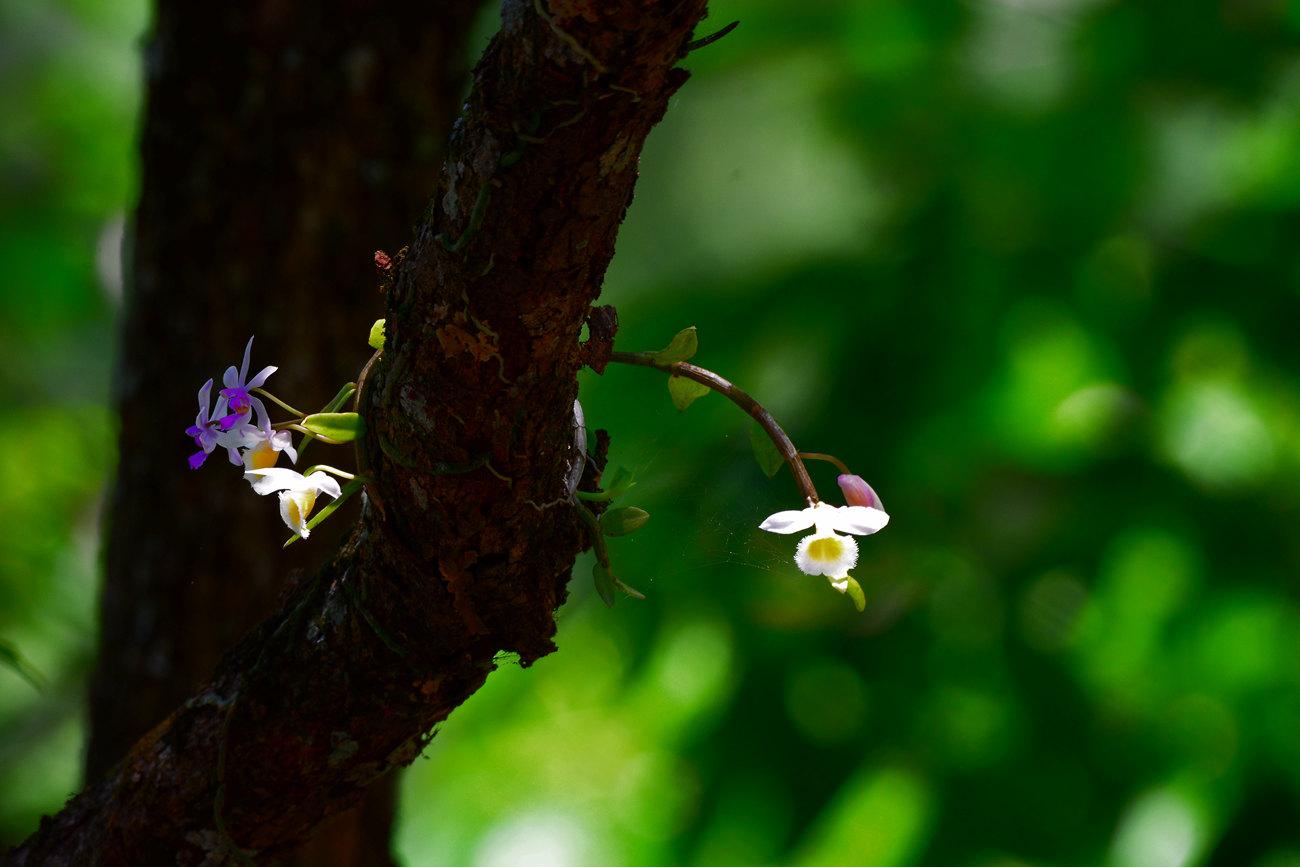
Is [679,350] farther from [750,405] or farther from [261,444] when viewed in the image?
[261,444]

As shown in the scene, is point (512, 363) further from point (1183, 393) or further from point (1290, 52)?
point (1290, 52)

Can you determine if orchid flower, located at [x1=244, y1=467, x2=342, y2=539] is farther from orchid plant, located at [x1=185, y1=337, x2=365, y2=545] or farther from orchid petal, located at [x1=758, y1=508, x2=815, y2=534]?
orchid petal, located at [x1=758, y1=508, x2=815, y2=534]

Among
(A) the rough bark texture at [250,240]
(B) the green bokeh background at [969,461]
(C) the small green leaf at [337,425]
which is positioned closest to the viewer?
(C) the small green leaf at [337,425]

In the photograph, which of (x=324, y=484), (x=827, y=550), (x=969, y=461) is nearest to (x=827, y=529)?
(x=827, y=550)

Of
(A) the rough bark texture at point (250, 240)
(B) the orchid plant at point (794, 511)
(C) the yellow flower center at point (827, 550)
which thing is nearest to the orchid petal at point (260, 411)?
(B) the orchid plant at point (794, 511)

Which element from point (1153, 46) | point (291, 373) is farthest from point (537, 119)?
point (1153, 46)

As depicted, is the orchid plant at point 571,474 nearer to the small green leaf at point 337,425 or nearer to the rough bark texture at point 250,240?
the small green leaf at point 337,425
